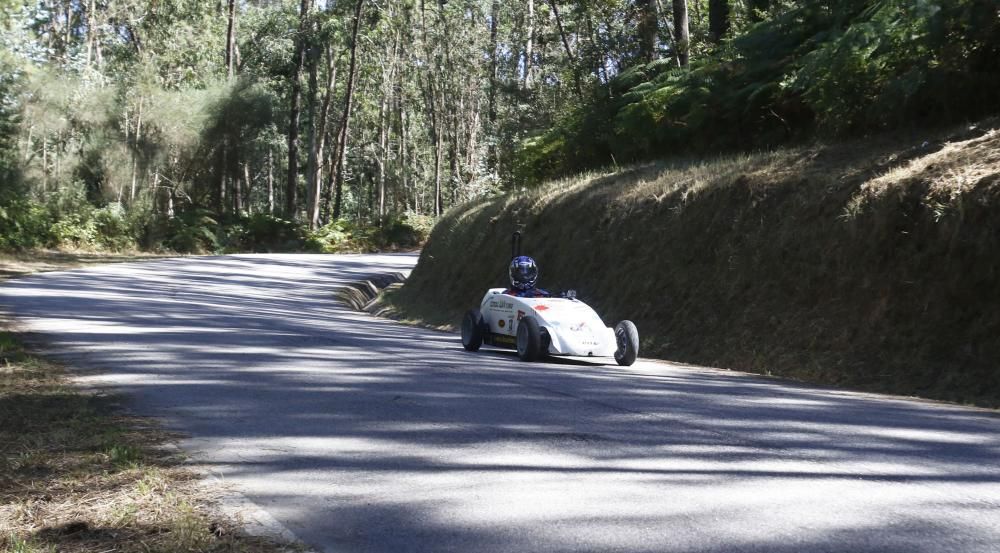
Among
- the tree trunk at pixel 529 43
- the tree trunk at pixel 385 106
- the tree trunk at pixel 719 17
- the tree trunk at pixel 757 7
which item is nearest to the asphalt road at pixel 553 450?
the tree trunk at pixel 757 7

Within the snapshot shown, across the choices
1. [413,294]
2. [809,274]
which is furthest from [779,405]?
[413,294]

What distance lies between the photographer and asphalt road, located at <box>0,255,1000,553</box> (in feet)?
17.3

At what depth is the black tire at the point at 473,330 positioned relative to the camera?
620 inches

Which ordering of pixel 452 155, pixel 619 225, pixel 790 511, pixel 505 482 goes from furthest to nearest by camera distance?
pixel 452 155, pixel 619 225, pixel 505 482, pixel 790 511

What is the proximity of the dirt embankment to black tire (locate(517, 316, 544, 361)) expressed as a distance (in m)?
2.92

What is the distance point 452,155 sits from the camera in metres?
80.2

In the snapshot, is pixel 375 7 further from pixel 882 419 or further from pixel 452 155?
pixel 882 419

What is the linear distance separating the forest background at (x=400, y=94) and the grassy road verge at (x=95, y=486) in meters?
13.6

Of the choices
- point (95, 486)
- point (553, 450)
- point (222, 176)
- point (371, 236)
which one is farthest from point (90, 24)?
point (553, 450)

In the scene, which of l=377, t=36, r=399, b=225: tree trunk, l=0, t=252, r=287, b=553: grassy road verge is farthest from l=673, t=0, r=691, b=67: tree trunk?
l=377, t=36, r=399, b=225: tree trunk

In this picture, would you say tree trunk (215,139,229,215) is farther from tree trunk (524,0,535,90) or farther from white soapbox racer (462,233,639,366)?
white soapbox racer (462,233,639,366)

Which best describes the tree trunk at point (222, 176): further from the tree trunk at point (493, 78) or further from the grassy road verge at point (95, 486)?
the grassy road verge at point (95, 486)

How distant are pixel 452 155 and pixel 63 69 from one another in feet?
119

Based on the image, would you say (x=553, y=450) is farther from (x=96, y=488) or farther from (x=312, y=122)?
(x=312, y=122)
